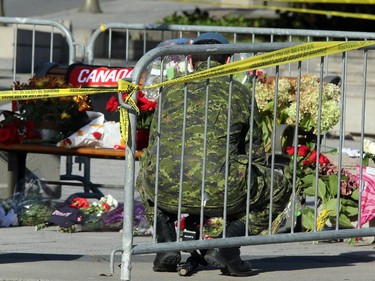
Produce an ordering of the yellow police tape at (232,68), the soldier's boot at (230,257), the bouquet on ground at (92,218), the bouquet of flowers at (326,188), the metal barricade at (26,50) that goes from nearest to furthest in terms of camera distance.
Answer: the yellow police tape at (232,68) < the soldier's boot at (230,257) < the bouquet of flowers at (326,188) < the bouquet on ground at (92,218) < the metal barricade at (26,50)

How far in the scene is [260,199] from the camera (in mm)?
6918

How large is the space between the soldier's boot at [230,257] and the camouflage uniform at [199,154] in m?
0.10

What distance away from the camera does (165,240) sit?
22.6ft

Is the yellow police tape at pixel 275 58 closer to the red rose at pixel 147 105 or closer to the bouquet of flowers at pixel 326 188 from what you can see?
the bouquet of flowers at pixel 326 188

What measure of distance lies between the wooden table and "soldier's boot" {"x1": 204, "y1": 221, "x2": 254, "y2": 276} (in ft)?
6.38

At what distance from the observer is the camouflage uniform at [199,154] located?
675 cm

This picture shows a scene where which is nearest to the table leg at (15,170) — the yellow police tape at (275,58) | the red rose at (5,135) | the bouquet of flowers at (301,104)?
the red rose at (5,135)

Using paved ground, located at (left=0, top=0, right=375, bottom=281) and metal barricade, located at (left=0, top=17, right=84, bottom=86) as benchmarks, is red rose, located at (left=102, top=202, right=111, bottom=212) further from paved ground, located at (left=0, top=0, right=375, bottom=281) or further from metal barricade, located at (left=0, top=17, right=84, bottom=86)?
metal barricade, located at (left=0, top=17, right=84, bottom=86)

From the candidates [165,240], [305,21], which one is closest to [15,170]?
[165,240]

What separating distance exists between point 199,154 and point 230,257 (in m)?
0.65

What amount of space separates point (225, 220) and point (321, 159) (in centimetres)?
196

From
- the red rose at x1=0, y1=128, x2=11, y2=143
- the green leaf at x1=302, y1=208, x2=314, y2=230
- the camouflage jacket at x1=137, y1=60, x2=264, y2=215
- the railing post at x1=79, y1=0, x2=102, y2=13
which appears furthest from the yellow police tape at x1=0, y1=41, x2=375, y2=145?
the railing post at x1=79, y1=0, x2=102, y2=13

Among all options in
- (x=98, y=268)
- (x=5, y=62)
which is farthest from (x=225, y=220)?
(x=5, y=62)

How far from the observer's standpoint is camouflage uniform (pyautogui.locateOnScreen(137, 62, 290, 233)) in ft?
22.1
